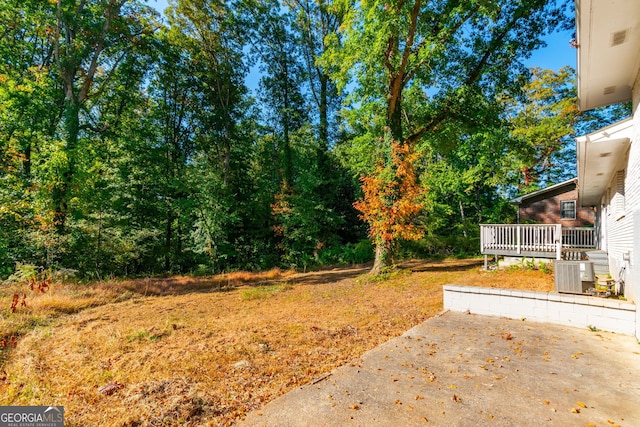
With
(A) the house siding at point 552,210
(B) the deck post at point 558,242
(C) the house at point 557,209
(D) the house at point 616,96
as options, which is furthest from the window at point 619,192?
(A) the house siding at point 552,210

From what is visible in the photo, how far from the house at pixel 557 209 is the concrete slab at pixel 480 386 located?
16.1 metres

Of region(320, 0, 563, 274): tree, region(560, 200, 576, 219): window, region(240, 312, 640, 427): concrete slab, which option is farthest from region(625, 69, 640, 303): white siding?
region(560, 200, 576, 219): window

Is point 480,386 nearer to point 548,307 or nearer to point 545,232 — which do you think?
point 548,307

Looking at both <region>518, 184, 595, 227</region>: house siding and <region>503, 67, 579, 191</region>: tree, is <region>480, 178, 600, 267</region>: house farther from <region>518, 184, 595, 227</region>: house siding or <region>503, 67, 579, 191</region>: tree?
<region>503, 67, 579, 191</region>: tree

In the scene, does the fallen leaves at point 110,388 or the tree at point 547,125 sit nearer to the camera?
the fallen leaves at point 110,388

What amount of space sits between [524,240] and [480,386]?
8948mm

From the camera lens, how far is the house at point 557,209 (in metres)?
17.3

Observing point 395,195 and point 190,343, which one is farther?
point 395,195

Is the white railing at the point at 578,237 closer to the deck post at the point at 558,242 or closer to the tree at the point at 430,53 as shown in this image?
the deck post at the point at 558,242

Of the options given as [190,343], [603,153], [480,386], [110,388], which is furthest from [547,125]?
[110,388]

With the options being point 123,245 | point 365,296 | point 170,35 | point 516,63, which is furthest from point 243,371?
point 170,35

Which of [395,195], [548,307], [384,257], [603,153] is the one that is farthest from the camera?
[384,257]

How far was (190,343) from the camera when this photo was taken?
4.48m

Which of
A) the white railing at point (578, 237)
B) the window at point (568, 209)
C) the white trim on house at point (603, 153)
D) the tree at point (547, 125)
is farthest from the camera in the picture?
the tree at point (547, 125)
